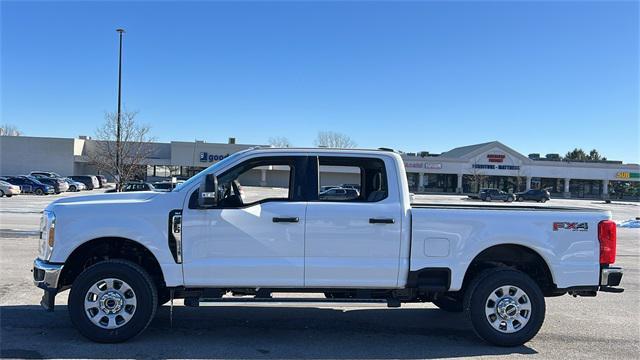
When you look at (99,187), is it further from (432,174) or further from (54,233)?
(54,233)

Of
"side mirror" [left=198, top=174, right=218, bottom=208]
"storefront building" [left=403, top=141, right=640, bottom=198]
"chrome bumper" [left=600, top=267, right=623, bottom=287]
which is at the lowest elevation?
"chrome bumper" [left=600, top=267, right=623, bottom=287]

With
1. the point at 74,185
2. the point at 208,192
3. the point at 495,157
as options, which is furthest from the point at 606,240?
the point at 495,157

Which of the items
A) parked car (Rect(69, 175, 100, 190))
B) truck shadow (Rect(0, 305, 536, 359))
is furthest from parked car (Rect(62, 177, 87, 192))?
truck shadow (Rect(0, 305, 536, 359))

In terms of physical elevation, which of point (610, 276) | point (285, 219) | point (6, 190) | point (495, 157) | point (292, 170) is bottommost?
A: point (6, 190)

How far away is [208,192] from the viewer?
16.3ft

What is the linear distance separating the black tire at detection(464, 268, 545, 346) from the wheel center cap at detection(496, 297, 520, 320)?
2.4 inches

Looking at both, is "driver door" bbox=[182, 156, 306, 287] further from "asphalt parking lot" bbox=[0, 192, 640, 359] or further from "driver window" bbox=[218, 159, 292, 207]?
"asphalt parking lot" bbox=[0, 192, 640, 359]

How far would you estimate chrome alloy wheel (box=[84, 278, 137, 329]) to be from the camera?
513 centimetres

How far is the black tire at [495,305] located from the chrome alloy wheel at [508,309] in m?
0.02

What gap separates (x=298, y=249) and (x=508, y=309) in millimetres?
2370

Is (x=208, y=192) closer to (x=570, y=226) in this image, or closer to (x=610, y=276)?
(x=570, y=226)

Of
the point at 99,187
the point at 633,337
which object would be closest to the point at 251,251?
the point at 633,337

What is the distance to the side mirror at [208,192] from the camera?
4945 millimetres

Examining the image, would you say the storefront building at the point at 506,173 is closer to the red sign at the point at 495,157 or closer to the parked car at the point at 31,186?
the red sign at the point at 495,157
